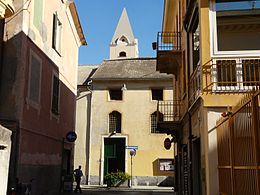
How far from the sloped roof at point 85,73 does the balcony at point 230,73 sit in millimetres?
26840

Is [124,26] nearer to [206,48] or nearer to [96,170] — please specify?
[96,170]

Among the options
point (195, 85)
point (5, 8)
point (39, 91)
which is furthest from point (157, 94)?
point (5, 8)

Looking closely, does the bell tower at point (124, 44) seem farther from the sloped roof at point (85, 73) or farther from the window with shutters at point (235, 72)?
the window with shutters at point (235, 72)

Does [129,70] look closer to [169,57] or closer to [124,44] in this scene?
[169,57]

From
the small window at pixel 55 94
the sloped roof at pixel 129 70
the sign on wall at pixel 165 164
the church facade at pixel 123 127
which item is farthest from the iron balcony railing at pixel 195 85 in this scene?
the sloped roof at pixel 129 70

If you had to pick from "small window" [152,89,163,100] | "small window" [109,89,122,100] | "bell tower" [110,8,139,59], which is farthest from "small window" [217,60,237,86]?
"bell tower" [110,8,139,59]

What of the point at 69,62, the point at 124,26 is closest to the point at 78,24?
the point at 69,62

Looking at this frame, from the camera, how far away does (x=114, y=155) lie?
31.9 m

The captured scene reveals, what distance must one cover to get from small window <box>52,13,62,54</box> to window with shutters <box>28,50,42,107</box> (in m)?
2.71

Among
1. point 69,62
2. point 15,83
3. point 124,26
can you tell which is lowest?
point 15,83

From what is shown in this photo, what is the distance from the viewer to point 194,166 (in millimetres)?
11625

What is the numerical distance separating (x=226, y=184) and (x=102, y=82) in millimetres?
25791

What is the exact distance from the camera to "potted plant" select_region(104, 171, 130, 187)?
29856 millimetres

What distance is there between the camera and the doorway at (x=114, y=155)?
31.8 meters
